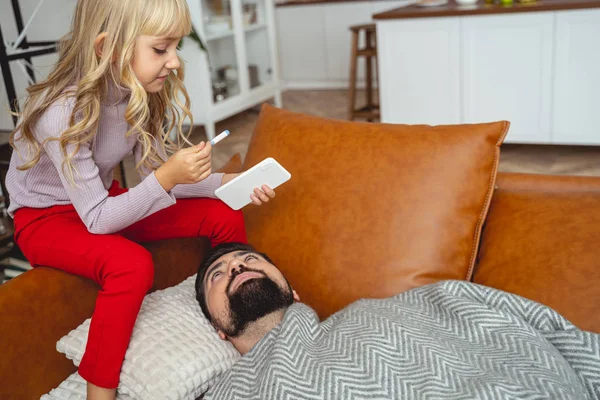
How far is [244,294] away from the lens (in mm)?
1393

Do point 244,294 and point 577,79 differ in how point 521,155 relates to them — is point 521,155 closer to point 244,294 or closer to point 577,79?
point 577,79

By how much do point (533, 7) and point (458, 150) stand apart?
227 cm

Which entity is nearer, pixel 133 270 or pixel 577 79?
pixel 133 270

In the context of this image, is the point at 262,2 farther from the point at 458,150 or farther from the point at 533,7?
the point at 458,150

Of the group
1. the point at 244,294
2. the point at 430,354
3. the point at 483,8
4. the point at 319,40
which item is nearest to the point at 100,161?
the point at 244,294

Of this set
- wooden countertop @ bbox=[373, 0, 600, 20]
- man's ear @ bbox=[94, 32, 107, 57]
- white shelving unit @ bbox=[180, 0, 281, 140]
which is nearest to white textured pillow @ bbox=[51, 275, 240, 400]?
man's ear @ bbox=[94, 32, 107, 57]

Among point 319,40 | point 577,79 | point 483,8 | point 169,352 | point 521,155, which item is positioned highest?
point 483,8

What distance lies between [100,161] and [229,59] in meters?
3.26

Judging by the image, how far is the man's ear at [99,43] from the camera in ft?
4.44

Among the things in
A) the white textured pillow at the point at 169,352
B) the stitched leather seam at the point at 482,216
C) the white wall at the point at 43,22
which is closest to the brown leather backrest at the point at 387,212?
the stitched leather seam at the point at 482,216

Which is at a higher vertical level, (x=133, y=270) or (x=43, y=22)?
(x=43, y=22)

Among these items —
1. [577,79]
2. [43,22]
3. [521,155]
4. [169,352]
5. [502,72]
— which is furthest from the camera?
[43,22]

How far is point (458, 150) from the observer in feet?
4.83

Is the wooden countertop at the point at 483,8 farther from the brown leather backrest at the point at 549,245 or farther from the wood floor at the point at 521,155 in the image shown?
Answer: the brown leather backrest at the point at 549,245
